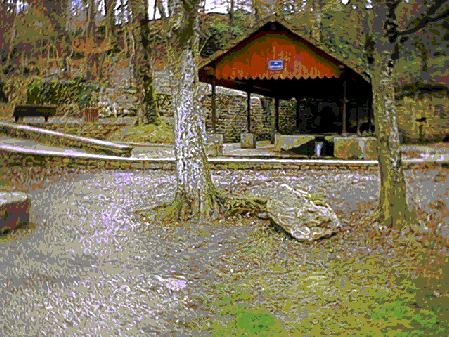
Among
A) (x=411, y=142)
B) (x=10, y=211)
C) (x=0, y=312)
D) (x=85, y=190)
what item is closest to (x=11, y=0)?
(x=85, y=190)

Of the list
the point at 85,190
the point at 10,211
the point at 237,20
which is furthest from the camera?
the point at 237,20

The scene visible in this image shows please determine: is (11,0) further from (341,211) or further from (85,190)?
(341,211)

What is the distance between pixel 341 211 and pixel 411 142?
15.0m

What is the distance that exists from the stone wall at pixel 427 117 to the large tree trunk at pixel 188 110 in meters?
16.1

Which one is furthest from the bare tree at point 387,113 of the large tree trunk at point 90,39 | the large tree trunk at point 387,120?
the large tree trunk at point 90,39

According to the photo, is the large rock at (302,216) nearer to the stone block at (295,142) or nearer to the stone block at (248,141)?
the stone block at (295,142)

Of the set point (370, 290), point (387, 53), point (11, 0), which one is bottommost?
point (370, 290)

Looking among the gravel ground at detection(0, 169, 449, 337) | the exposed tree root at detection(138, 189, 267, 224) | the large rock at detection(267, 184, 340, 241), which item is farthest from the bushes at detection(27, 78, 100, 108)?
the large rock at detection(267, 184, 340, 241)

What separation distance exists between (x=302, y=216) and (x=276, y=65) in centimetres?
857

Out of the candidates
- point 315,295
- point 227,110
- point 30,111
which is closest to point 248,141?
point 227,110

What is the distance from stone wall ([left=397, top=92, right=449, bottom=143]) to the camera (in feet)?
72.2

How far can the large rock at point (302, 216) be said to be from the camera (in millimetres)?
6652

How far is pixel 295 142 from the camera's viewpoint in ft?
51.6

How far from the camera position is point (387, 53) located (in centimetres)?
711
